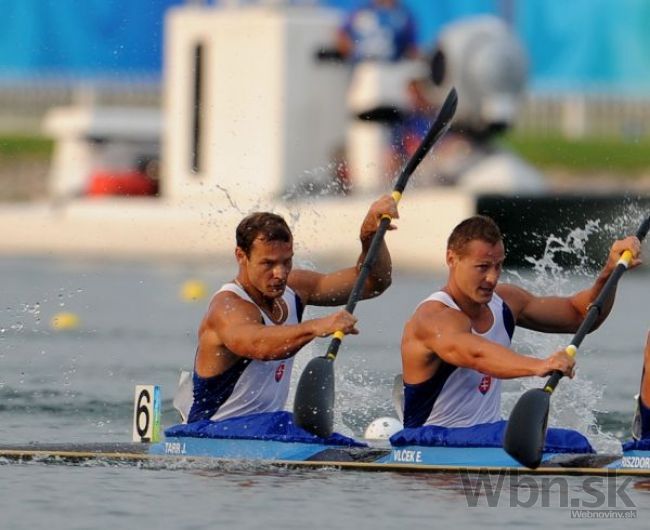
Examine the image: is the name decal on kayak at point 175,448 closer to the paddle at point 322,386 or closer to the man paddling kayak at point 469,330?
the paddle at point 322,386

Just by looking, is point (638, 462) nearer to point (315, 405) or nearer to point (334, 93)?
point (315, 405)

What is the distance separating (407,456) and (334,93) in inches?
1049

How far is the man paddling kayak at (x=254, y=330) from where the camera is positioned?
1149cm

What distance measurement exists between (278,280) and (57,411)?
416 cm

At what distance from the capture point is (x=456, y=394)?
37.7 ft

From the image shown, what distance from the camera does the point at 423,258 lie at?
106ft

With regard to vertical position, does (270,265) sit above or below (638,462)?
above

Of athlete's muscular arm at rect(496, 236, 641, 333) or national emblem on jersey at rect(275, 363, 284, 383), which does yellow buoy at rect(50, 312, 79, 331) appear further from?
athlete's muscular arm at rect(496, 236, 641, 333)

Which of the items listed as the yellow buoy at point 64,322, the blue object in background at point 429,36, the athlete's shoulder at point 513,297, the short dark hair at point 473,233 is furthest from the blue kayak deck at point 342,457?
the blue object in background at point 429,36

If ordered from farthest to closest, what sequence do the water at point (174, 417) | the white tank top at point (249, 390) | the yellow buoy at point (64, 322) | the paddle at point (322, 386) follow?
the yellow buoy at point (64, 322) < the white tank top at point (249, 390) < the paddle at point (322, 386) < the water at point (174, 417)

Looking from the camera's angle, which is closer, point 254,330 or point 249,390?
point 254,330

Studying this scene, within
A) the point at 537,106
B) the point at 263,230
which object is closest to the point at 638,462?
the point at 263,230

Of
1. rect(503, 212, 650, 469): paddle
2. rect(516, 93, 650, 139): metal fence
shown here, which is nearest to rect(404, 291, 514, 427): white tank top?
rect(503, 212, 650, 469): paddle

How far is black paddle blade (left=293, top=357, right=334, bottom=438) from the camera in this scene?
37.5ft
